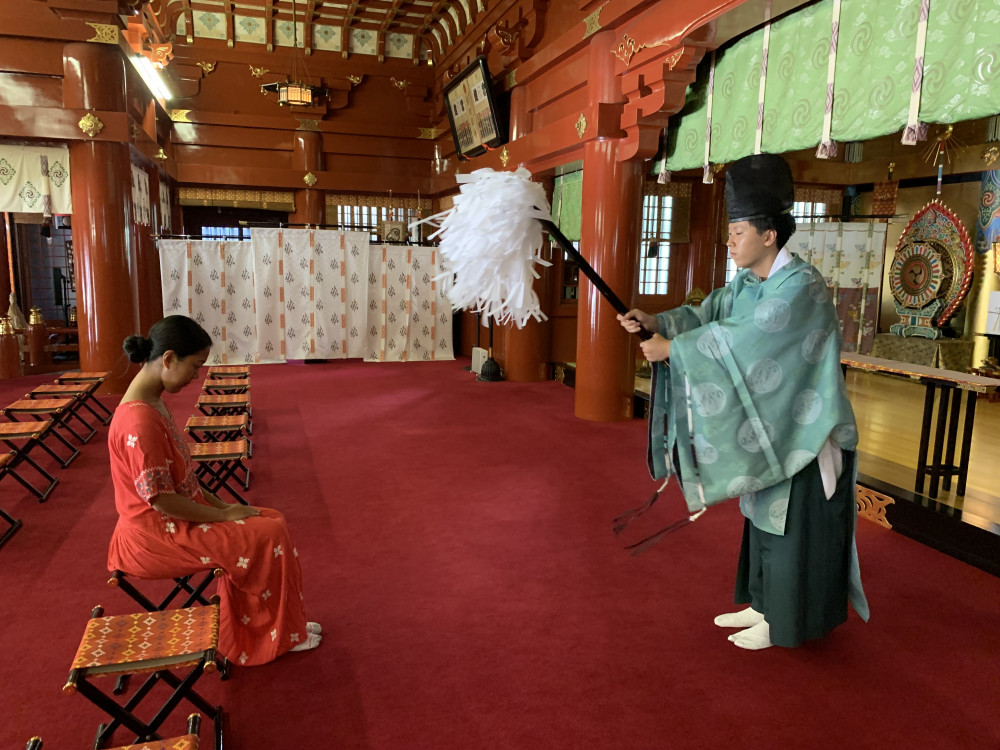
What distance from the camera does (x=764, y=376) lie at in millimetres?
2148

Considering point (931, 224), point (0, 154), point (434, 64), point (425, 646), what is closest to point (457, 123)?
point (434, 64)

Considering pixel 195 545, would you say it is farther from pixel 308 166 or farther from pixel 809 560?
pixel 308 166

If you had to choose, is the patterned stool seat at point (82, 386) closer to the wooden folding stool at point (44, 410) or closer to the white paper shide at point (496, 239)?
the wooden folding stool at point (44, 410)

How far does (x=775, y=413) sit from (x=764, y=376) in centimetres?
13

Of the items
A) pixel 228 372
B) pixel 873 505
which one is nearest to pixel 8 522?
pixel 228 372

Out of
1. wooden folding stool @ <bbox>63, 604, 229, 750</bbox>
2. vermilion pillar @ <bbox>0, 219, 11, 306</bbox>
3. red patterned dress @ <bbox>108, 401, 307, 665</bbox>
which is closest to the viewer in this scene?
→ wooden folding stool @ <bbox>63, 604, 229, 750</bbox>

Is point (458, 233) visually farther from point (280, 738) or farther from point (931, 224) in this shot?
point (931, 224)

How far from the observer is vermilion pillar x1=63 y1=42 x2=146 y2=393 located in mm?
6477

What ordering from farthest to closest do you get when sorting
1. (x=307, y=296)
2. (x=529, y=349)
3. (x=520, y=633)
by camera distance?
(x=307, y=296), (x=529, y=349), (x=520, y=633)

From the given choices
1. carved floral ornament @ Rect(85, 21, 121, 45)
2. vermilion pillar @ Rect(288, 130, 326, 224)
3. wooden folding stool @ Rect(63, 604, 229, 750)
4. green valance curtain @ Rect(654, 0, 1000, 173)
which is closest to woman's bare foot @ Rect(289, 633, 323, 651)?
wooden folding stool @ Rect(63, 604, 229, 750)

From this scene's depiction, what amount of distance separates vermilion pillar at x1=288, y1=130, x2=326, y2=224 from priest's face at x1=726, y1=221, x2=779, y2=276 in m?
9.86

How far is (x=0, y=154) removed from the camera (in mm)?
6855

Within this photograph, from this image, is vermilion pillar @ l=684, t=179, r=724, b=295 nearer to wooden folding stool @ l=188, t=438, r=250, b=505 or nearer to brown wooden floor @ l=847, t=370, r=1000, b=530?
brown wooden floor @ l=847, t=370, r=1000, b=530

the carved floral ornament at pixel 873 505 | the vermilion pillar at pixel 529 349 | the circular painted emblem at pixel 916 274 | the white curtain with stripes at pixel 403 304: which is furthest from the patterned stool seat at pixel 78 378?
the circular painted emblem at pixel 916 274
